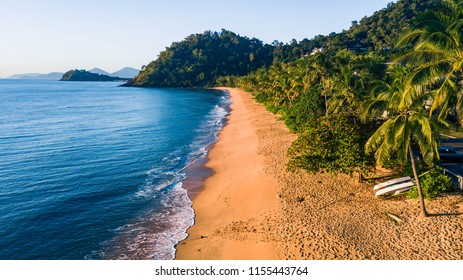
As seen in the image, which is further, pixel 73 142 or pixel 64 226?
pixel 73 142

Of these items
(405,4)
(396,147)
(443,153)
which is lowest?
(443,153)

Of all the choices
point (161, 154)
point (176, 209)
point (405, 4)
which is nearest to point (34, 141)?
point (161, 154)

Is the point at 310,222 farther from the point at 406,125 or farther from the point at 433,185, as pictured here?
the point at 433,185

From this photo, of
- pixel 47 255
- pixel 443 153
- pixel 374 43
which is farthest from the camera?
pixel 374 43

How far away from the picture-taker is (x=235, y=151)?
124 ft

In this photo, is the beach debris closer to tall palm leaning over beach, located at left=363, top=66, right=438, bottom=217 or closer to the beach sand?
the beach sand

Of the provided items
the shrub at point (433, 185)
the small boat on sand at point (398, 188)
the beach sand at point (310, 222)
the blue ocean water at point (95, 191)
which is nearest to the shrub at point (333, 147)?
the beach sand at point (310, 222)

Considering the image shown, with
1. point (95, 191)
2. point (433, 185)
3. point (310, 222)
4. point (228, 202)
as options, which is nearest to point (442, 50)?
point (433, 185)

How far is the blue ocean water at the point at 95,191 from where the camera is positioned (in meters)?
18.8

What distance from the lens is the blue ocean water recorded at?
61.5 ft

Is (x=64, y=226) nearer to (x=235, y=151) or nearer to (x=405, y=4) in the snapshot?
(x=235, y=151)

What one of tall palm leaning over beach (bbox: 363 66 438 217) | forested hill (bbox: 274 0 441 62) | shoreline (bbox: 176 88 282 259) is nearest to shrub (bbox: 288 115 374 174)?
shoreline (bbox: 176 88 282 259)

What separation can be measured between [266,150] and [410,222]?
19.2 m

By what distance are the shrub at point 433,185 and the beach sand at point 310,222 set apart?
0.49m
